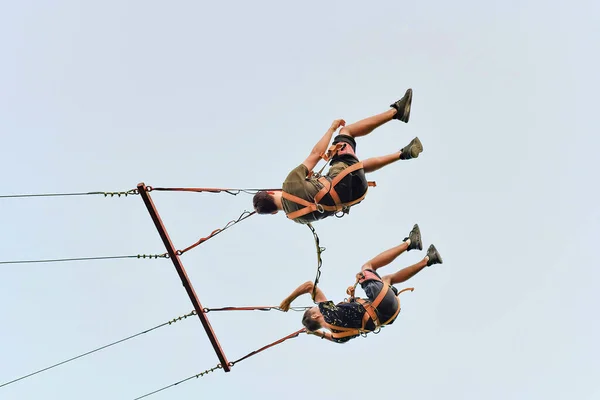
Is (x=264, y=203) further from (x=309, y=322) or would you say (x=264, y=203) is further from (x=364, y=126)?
(x=309, y=322)

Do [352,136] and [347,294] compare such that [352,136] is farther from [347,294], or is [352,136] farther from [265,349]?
[265,349]

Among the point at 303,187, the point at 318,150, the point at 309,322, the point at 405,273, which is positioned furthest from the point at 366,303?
the point at 318,150

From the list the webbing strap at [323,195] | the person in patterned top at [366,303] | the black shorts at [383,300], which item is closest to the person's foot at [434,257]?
the person in patterned top at [366,303]

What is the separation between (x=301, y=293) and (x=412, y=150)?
2184 mm

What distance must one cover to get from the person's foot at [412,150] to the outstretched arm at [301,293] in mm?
1917

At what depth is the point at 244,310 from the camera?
26.6ft

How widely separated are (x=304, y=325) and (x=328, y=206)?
6.74ft

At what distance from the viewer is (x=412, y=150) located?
6.99 m

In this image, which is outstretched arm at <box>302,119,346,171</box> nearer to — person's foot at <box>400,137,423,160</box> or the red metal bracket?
person's foot at <box>400,137,423,160</box>

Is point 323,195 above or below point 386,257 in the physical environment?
above

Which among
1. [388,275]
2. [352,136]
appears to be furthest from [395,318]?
[352,136]

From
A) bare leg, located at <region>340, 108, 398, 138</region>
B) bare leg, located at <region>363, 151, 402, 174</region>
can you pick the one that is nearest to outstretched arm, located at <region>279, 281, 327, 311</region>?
bare leg, located at <region>363, 151, 402, 174</region>

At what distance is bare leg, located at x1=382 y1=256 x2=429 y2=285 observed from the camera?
809 cm

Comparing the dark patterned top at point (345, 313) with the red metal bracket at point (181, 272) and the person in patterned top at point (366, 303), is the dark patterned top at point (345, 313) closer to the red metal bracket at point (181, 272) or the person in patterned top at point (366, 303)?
the person in patterned top at point (366, 303)
